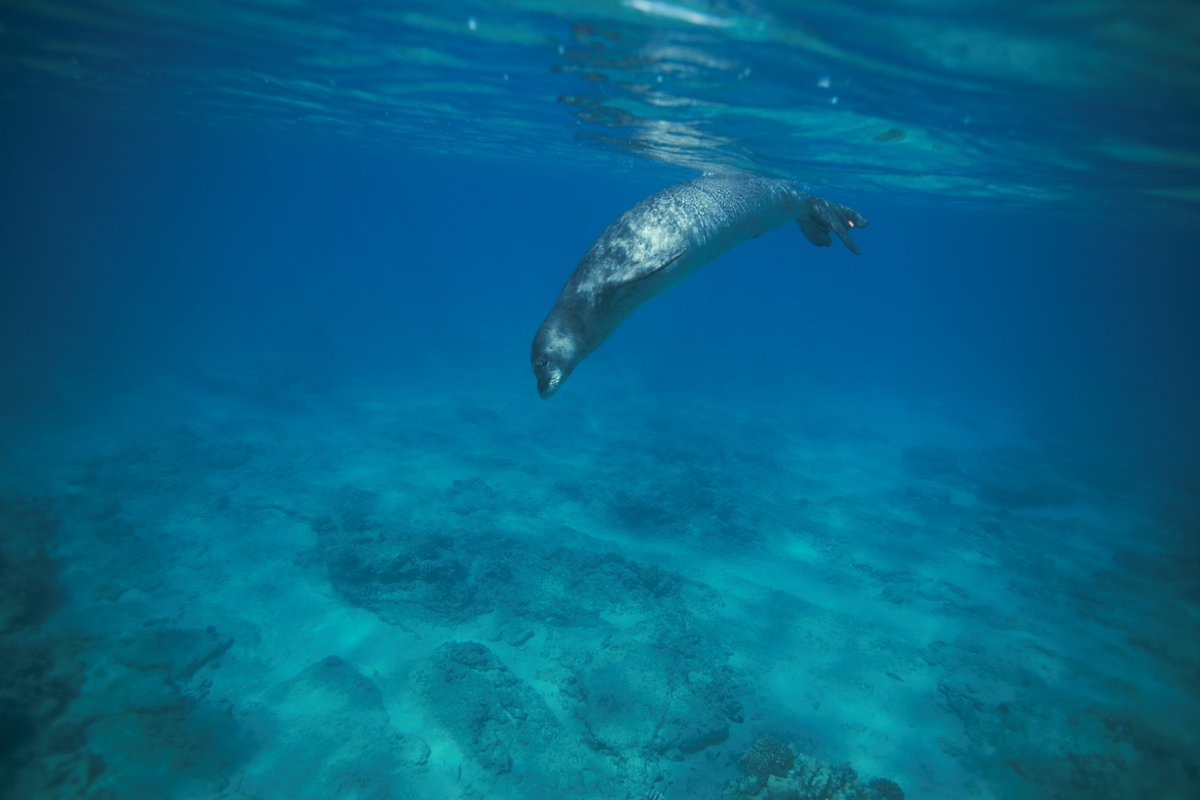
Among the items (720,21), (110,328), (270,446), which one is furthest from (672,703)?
(110,328)

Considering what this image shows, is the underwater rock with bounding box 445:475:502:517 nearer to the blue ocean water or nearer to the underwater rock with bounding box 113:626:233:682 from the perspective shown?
the blue ocean water

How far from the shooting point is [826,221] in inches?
230

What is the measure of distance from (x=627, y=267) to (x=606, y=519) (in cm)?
992

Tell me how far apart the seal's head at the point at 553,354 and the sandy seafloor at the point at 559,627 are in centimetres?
531

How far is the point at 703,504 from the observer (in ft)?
43.8

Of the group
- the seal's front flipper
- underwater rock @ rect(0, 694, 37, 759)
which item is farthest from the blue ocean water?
the seal's front flipper

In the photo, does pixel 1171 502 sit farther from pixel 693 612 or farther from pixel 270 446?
pixel 270 446

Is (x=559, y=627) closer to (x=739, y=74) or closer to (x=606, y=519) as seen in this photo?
(x=606, y=519)

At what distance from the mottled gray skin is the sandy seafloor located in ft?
17.9

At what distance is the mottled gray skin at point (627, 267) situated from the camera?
3150mm

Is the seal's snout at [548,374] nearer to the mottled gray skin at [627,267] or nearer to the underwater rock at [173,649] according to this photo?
the mottled gray skin at [627,267]

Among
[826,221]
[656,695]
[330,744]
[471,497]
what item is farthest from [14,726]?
[826,221]

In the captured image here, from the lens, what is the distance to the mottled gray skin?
10.3 feet

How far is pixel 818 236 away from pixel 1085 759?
7343mm
